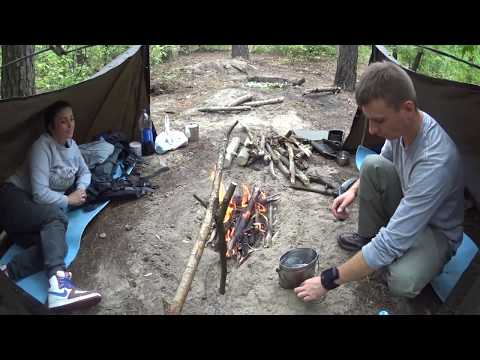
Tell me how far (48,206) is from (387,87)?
279 centimetres

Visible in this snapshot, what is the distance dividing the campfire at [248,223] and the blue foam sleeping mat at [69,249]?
130 cm

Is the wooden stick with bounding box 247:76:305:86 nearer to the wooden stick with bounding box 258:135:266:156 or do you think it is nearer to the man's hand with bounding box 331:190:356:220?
the wooden stick with bounding box 258:135:266:156

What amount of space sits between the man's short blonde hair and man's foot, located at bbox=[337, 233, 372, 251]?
1.32m

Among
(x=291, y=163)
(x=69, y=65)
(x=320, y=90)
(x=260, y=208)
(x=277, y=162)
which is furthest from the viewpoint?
(x=69, y=65)

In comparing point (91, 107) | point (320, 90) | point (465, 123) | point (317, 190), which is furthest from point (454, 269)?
point (320, 90)

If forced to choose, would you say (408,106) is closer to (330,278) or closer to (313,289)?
(330,278)

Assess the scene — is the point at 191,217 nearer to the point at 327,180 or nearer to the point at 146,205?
the point at 146,205

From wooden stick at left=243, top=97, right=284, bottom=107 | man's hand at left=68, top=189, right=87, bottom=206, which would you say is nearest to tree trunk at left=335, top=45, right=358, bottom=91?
wooden stick at left=243, top=97, right=284, bottom=107

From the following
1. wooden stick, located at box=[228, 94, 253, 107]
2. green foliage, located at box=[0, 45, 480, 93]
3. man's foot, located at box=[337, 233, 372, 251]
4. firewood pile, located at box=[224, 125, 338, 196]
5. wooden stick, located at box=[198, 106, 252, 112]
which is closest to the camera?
man's foot, located at box=[337, 233, 372, 251]

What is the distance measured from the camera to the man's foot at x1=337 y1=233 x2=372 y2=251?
3227mm

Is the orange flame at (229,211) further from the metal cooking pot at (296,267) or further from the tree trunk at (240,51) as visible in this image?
the tree trunk at (240,51)

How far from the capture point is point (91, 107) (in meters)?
4.59

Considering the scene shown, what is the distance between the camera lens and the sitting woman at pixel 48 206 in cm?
300

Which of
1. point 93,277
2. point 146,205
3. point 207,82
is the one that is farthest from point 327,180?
point 207,82
